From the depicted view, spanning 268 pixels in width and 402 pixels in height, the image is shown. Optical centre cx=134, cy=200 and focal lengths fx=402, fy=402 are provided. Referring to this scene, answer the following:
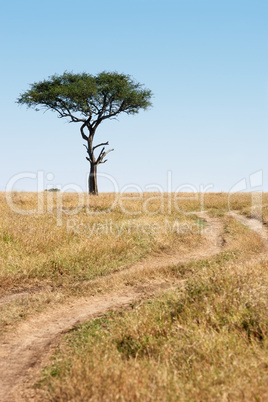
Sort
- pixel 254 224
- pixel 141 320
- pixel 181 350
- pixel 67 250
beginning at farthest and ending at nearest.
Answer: pixel 254 224 → pixel 67 250 → pixel 141 320 → pixel 181 350

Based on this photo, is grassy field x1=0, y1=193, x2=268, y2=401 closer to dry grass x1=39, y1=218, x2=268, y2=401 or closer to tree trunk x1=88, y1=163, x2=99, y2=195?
dry grass x1=39, y1=218, x2=268, y2=401

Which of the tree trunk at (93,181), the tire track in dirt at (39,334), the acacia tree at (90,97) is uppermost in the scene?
the acacia tree at (90,97)

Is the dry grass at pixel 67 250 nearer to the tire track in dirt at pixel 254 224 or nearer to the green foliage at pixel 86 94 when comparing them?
the tire track in dirt at pixel 254 224

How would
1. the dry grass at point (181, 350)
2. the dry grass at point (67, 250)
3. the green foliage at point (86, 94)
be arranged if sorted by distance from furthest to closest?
the green foliage at point (86, 94), the dry grass at point (67, 250), the dry grass at point (181, 350)

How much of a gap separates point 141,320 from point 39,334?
1986mm

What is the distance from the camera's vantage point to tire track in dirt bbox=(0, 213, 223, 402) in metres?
5.25

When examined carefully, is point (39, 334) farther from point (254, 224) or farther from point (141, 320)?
point (254, 224)

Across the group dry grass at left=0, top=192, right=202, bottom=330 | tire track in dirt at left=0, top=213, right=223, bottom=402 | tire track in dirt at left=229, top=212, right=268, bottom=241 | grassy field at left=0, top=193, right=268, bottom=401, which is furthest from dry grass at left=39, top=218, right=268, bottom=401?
tire track in dirt at left=229, top=212, right=268, bottom=241

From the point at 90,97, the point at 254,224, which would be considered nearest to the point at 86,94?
the point at 90,97

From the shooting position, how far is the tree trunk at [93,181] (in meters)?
34.1

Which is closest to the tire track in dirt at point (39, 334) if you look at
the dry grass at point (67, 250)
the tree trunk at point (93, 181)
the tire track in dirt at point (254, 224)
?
the dry grass at point (67, 250)

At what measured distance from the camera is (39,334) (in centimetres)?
701

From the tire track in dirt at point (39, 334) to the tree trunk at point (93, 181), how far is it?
23.0 metres

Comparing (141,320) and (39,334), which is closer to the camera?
(141,320)
